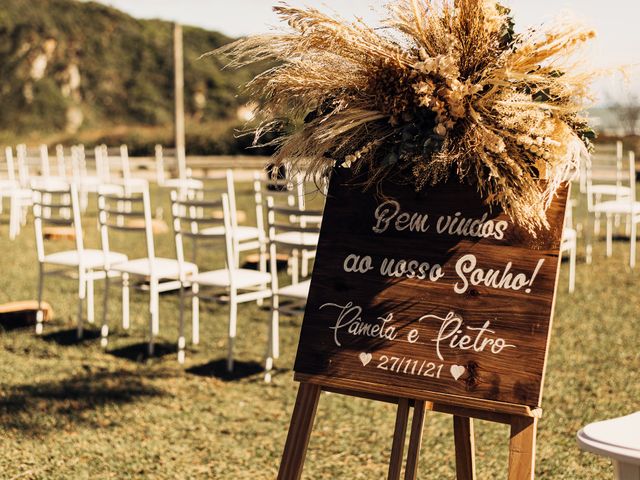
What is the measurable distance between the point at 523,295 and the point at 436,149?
47 centimetres

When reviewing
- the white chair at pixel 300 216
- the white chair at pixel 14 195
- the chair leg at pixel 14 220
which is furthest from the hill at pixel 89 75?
the white chair at pixel 300 216

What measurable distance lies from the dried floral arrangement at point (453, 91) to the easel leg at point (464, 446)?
Answer: 0.70 m

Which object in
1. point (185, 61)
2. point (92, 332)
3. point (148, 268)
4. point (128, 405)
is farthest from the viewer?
point (185, 61)

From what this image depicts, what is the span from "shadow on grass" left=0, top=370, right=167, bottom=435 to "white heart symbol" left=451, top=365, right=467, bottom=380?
2553 mm

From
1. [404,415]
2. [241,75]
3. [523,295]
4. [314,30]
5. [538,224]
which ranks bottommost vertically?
[404,415]

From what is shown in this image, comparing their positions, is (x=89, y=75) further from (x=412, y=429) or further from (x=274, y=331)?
(x=412, y=429)

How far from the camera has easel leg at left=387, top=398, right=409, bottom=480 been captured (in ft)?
7.70

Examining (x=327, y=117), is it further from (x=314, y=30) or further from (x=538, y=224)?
(x=538, y=224)

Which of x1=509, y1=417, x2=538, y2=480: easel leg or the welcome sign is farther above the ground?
the welcome sign

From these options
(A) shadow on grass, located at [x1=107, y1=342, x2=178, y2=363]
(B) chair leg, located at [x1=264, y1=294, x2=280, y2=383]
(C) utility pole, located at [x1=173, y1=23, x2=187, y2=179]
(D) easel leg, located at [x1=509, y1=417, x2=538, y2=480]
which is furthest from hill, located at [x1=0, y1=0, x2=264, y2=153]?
(D) easel leg, located at [x1=509, y1=417, x2=538, y2=480]

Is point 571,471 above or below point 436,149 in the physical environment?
below

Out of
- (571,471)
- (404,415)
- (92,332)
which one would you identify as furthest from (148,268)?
(404,415)

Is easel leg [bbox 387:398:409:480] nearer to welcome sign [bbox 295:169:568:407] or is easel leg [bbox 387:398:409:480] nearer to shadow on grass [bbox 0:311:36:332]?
welcome sign [bbox 295:169:568:407]

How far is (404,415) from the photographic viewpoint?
7.80 feet
